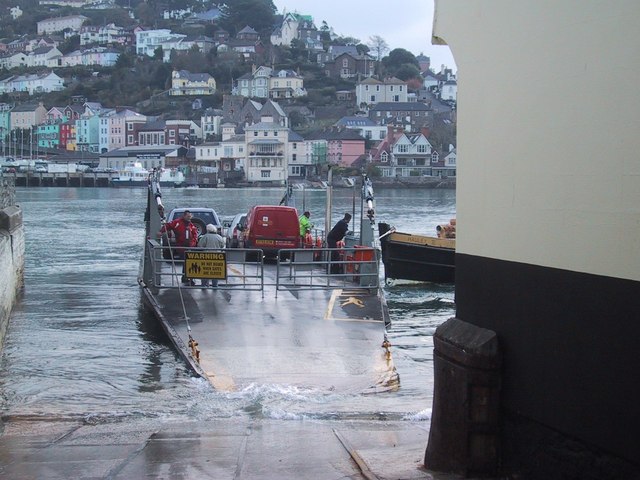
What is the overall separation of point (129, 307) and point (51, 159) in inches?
6926

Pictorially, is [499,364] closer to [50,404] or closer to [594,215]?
[594,215]

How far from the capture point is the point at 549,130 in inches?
232

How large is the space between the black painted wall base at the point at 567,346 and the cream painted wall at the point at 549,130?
0.41 feet

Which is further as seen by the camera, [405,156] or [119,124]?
[119,124]

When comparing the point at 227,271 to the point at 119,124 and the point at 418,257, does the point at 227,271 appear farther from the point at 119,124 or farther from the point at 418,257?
the point at 119,124

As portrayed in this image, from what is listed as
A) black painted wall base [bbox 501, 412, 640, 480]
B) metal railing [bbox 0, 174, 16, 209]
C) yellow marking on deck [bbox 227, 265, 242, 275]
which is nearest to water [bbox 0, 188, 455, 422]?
yellow marking on deck [bbox 227, 265, 242, 275]

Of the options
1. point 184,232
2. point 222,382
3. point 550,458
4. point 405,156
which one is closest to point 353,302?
point 184,232

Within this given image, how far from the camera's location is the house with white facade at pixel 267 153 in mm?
162375

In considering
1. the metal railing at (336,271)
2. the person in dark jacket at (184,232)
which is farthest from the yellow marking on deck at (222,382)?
the person in dark jacket at (184,232)

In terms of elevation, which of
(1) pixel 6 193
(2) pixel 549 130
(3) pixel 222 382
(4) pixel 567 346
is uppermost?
(2) pixel 549 130

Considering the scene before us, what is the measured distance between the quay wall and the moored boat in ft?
42.4

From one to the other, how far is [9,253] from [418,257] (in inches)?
614

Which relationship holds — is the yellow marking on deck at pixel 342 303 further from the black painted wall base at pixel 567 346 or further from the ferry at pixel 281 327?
the black painted wall base at pixel 567 346

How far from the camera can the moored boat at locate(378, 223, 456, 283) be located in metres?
35.1
